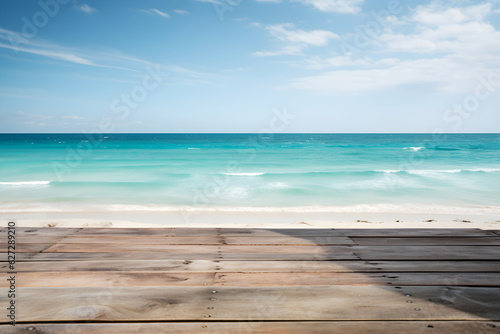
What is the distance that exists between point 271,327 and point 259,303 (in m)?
0.20

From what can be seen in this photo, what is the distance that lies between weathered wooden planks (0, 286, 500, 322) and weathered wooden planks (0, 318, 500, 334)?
0.04 m

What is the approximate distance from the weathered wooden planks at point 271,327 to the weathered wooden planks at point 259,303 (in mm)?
41

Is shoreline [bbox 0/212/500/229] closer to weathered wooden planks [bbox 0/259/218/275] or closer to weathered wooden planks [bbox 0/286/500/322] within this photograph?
weathered wooden planks [bbox 0/259/218/275]

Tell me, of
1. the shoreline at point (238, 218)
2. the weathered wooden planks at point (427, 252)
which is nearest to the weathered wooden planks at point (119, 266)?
the weathered wooden planks at point (427, 252)

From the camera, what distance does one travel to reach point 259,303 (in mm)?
1660

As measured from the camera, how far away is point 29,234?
284 centimetres

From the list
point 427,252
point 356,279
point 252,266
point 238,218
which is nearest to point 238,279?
point 252,266

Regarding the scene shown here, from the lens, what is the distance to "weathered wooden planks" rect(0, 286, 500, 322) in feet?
5.06

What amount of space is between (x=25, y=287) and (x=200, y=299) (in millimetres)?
988

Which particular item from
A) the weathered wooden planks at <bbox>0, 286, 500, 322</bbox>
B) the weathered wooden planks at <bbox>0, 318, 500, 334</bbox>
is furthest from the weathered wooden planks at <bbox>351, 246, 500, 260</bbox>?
the weathered wooden planks at <bbox>0, 318, 500, 334</bbox>

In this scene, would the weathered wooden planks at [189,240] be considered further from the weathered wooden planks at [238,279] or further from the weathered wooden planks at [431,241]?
the weathered wooden planks at [238,279]

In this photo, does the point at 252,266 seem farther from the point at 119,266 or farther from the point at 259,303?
the point at 119,266

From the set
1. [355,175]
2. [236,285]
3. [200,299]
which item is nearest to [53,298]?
[200,299]

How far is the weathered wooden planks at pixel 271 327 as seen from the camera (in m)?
1.43
